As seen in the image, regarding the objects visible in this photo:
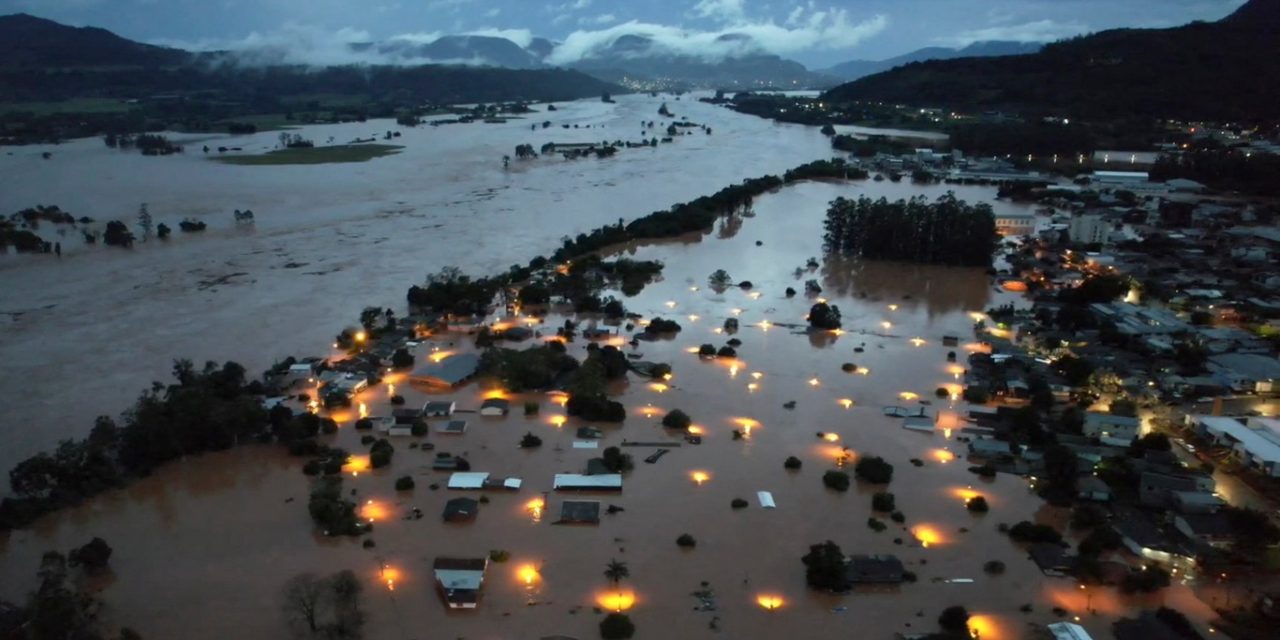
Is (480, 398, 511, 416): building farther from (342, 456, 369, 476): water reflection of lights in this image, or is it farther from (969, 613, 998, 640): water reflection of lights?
(969, 613, 998, 640): water reflection of lights

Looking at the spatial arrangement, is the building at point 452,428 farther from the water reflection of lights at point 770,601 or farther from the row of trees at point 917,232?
the row of trees at point 917,232

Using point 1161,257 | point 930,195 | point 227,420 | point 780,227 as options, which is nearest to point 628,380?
point 227,420

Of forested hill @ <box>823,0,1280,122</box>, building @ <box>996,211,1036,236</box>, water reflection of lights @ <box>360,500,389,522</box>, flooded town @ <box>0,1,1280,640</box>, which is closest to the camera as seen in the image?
flooded town @ <box>0,1,1280,640</box>

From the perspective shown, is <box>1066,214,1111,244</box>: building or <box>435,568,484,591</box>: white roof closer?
<box>435,568,484,591</box>: white roof

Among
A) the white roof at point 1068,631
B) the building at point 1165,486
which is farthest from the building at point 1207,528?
the white roof at point 1068,631

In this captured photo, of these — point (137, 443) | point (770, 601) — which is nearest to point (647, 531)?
point (770, 601)

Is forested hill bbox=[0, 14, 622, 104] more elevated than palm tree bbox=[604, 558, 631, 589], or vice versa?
forested hill bbox=[0, 14, 622, 104]

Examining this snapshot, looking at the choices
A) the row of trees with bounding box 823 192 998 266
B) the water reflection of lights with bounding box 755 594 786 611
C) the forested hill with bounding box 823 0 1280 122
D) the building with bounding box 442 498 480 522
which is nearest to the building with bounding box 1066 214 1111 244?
the row of trees with bounding box 823 192 998 266
